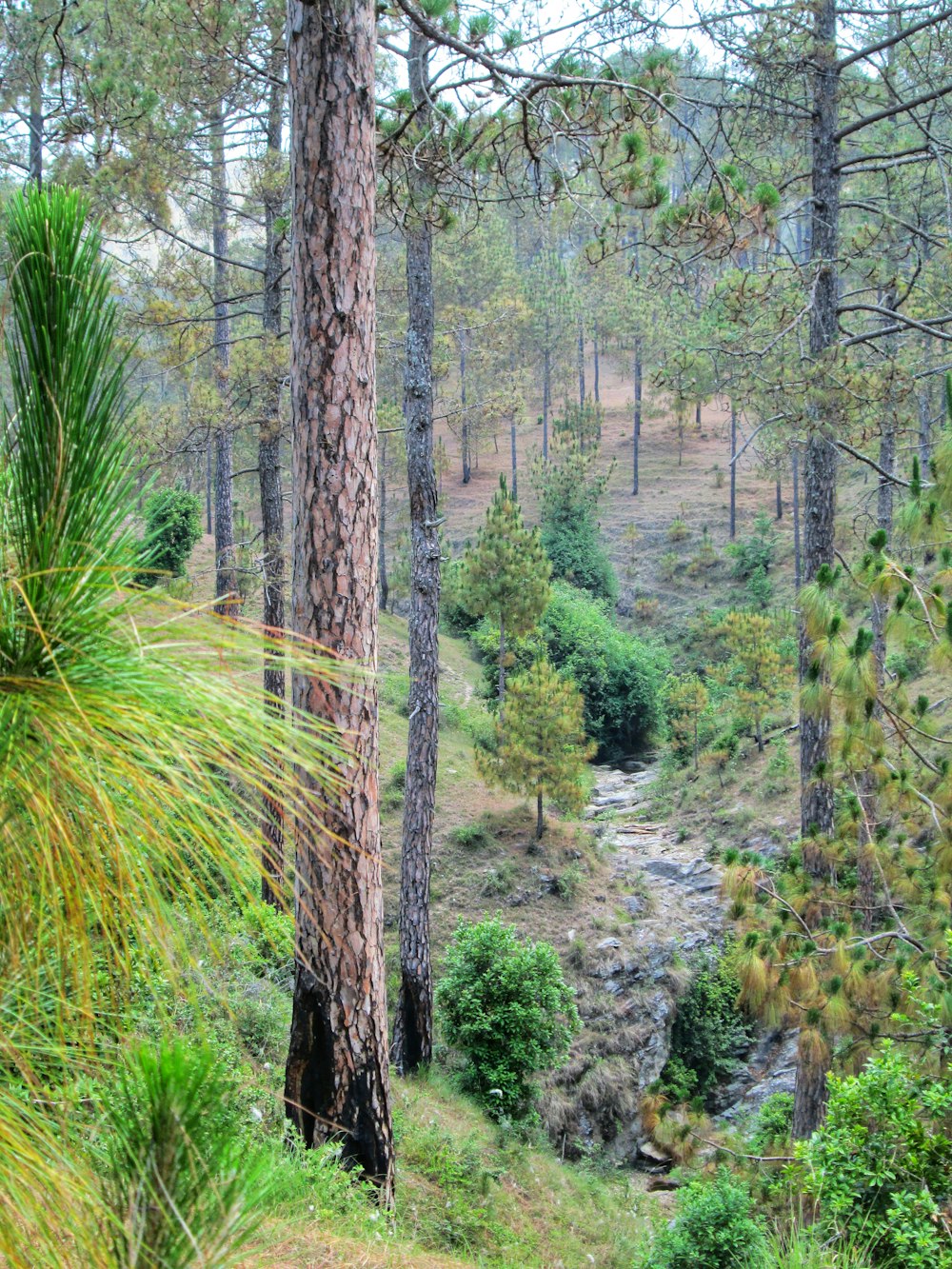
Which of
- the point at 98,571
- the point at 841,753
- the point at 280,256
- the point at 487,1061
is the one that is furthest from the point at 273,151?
the point at 98,571

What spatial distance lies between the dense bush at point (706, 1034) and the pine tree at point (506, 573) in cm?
687

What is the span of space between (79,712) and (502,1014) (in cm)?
814

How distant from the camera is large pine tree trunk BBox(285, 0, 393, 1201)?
3752 mm

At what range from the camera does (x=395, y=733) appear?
695 inches

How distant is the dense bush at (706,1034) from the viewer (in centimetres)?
1143

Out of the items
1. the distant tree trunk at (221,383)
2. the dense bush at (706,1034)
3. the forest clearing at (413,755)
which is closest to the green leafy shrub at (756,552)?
the forest clearing at (413,755)

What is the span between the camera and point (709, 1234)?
5762 millimetres

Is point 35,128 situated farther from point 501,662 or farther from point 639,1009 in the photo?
point 639,1009

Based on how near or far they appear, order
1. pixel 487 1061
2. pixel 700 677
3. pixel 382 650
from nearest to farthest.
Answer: pixel 487 1061 < pixel 382 650 < pixel 700 677

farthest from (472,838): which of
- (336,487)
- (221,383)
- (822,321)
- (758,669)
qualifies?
(336,487)

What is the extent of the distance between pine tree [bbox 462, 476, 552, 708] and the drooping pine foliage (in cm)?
1497

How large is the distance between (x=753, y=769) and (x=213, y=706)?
18141mm

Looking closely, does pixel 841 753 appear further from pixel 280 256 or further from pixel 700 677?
pixel 700 677

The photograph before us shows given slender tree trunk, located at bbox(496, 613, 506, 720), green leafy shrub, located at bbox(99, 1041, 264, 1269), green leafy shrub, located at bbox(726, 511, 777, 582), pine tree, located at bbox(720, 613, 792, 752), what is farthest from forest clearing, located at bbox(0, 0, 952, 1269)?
green leafy shrub, located at bbox(726, 511, 777, 582)
